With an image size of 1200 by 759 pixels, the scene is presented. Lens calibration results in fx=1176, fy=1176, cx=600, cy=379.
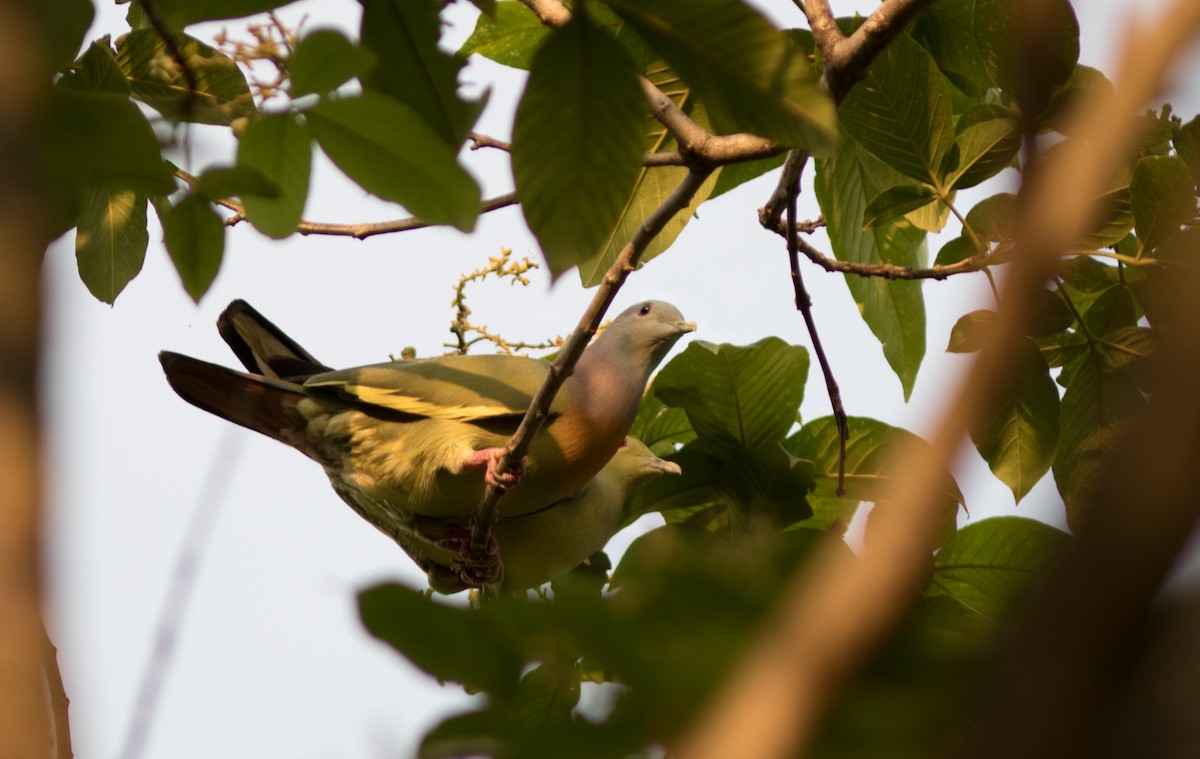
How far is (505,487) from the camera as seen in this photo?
3020mm

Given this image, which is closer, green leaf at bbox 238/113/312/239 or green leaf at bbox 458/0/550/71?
green leaf at bbox 238/113/312/239

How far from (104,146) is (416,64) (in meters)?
0.47

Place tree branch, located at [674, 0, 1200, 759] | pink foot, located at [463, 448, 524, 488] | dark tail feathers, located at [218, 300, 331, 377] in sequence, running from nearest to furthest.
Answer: tree branch, located at [674, 0, 1200, 759]
pink foot, located at [463, 448, 524, 488]
dark tail feathers, located at [218, 300, 331, 377]

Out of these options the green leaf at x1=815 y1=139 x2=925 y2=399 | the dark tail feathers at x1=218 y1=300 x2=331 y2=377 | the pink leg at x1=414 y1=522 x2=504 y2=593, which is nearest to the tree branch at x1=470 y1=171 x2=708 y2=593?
the pink leg at x1=414 y1=522 x2=504 y2=593

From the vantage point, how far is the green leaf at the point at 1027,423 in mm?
2598

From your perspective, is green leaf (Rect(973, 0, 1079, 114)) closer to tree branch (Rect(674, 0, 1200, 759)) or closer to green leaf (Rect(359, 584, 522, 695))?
tree branch (Rect(674, 0, 1200, 759))

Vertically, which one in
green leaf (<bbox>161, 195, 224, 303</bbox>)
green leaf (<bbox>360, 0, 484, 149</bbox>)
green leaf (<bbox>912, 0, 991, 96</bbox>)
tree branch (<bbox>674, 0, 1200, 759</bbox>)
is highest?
green leaf (<bbox>912, 0, 991, 96</bbox>)

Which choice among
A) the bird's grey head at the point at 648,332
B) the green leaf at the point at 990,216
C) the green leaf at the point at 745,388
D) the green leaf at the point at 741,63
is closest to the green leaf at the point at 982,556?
the green leaf at the point at 745,388

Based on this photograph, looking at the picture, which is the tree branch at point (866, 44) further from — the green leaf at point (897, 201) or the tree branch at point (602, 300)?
the green leaf at point (897, 201)

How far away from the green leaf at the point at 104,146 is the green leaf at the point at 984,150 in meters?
1.81

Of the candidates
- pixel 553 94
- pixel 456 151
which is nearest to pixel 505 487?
pixel 456 151

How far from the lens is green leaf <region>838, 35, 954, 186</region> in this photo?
8.23 ft

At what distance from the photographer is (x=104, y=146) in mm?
1197

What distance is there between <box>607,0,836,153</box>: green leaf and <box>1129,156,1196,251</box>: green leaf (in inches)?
53.7
